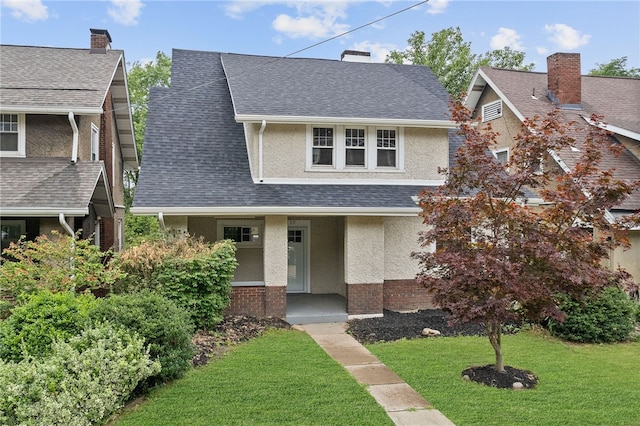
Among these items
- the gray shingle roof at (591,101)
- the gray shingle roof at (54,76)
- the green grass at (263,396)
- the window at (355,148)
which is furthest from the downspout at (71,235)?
the gray shingle roof at (591,101)

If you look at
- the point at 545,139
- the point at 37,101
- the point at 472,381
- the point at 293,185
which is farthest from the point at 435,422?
the point at 37,101

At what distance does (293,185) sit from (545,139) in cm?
666

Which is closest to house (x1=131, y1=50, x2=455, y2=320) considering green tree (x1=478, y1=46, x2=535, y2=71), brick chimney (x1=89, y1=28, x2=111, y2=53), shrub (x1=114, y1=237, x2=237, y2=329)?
shrub (x1=114, y1=237, x2=237, y2=329)

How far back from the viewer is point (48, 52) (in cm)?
1577

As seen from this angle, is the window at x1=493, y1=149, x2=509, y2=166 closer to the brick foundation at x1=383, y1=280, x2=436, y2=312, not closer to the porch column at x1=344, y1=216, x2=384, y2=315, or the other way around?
the brick foundation at x1=383, y1=280, x2=436, y2=312

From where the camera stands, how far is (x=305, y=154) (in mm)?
12773

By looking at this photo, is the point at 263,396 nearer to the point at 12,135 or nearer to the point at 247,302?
the point at 247,302

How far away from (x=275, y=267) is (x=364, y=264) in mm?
2180

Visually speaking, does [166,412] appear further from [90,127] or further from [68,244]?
[90,127]

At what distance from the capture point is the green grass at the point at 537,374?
20.3 feet

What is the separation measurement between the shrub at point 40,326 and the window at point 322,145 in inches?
283

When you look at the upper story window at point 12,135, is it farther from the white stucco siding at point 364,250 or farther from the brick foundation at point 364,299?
the brick foundation at point 364,299

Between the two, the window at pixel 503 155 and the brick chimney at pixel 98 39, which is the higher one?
the brick chimney at pixel 98 39

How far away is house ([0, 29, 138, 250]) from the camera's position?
1060 cm
